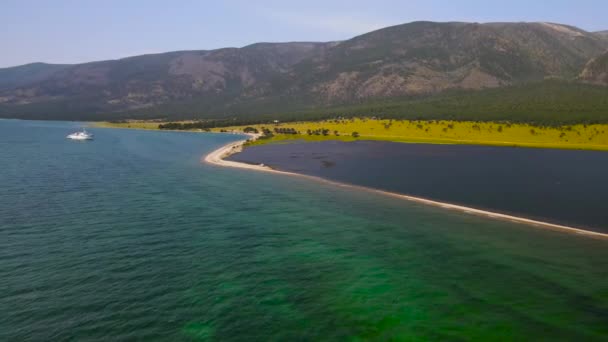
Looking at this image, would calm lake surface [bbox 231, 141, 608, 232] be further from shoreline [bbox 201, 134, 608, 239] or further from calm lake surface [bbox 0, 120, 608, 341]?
calm lake surface [bbox 0, 120, 608, 341]

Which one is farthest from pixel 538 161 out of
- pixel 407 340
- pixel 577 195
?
pixel 407 340

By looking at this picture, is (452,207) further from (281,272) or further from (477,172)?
(477,172)

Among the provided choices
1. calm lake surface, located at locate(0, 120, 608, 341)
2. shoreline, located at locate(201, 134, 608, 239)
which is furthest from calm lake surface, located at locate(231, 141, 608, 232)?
calm lake surface, located at locate(0, 120, 608, 341)

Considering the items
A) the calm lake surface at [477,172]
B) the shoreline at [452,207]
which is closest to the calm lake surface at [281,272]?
the shoreline at [452,207]

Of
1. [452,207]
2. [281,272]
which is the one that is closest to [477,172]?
[452,207]

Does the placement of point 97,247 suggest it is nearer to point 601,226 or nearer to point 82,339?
point 82,339

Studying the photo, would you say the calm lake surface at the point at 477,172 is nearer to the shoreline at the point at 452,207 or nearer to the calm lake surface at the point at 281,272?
the shoreline at the point at 452,207

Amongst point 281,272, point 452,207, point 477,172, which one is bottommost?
point 281,272
